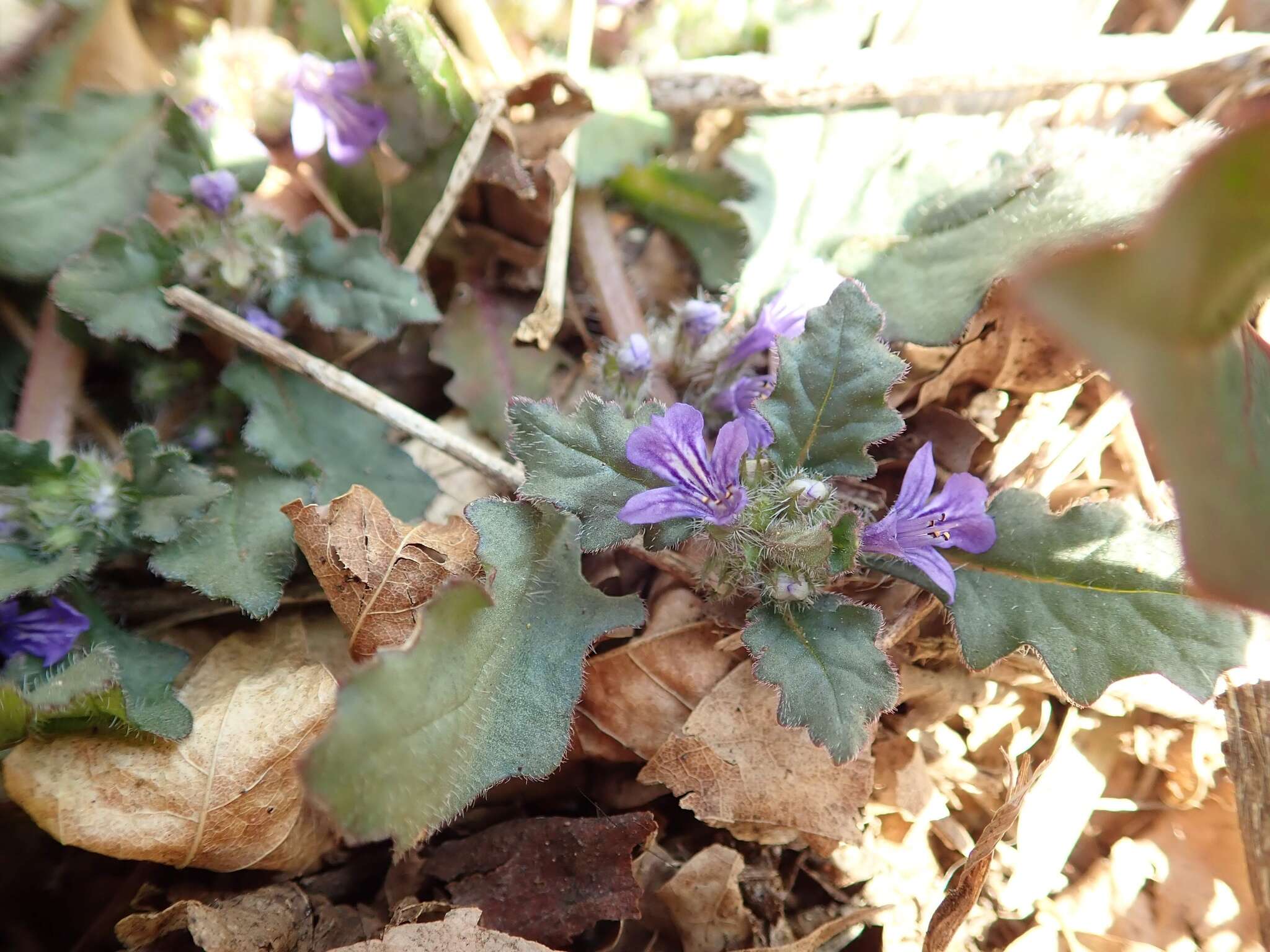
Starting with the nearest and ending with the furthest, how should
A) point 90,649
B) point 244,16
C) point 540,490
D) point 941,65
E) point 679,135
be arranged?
point 540,490 < point 90,649 < point 941,65 < point 244,16 < point 679,135

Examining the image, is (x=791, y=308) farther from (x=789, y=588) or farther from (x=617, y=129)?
(x=617, y=129)

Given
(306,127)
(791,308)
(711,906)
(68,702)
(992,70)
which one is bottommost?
(711,906)

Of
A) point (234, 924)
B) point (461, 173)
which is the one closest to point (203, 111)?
point (461, 173)

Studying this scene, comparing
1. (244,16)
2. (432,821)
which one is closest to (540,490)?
(432,821)

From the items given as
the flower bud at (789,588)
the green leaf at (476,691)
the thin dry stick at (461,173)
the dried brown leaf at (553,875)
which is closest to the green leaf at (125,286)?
the thin dry stick at (461,173)

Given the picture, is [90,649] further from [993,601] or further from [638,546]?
[993,601]
